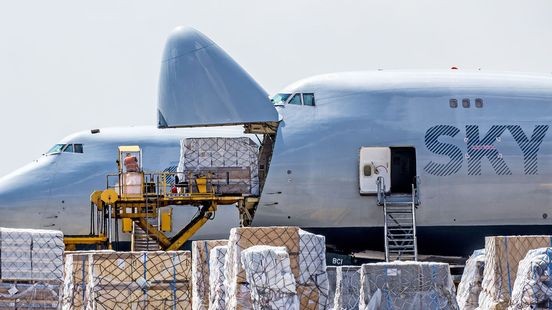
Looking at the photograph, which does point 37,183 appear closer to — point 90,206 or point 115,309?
point 90,206

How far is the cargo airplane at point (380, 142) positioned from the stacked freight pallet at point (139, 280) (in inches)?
436

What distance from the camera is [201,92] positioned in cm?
3466

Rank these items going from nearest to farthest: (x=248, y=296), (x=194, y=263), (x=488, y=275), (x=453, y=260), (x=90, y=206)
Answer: (x=248, y=296)
(x=488, y=275)
(x=194, y=263)
(x=90, y=206)
(x=453, y=260)

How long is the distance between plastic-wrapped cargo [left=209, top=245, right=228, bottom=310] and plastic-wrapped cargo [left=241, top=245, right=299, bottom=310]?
3.28 meters

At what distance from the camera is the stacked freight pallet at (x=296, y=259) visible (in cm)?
2089

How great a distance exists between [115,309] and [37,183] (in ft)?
54.5

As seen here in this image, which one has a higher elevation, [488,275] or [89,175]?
[89,175]

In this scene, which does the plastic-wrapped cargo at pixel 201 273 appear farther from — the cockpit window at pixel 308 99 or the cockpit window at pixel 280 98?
the cockpit window at pixel 280 98

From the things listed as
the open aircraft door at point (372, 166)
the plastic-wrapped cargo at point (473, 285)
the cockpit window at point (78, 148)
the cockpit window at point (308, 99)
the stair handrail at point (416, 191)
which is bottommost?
the plastic-wrapped cargo at point (473, 285)

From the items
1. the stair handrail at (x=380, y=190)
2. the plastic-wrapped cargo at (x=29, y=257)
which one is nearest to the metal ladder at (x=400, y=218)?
the stair handrail at (x=380, y=190)

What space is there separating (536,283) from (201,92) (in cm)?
1656

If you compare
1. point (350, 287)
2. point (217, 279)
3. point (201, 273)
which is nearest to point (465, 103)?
point (350, 287)

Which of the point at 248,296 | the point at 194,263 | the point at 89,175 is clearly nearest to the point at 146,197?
the point at 89,175

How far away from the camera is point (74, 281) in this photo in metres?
24.8
